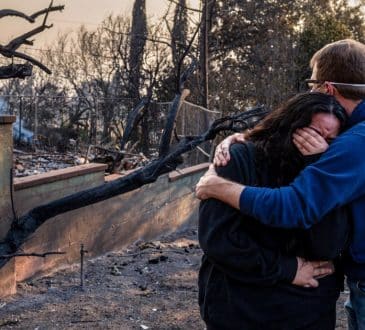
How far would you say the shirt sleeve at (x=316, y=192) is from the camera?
194 centimetres

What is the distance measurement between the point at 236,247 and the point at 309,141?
16.5 inches

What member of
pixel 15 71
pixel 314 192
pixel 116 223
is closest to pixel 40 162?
pixel 116 223

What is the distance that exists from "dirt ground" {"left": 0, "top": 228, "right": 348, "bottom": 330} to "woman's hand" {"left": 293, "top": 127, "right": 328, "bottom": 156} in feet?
9.89

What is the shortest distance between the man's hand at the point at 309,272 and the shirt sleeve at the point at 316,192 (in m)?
0.20

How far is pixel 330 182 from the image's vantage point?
1.94 metres

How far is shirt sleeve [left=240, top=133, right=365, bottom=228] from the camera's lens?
6.37ft

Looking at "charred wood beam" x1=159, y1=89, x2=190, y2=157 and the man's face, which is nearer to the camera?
the man's face

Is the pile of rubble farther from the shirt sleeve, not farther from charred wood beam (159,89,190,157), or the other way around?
the shirt sleeve

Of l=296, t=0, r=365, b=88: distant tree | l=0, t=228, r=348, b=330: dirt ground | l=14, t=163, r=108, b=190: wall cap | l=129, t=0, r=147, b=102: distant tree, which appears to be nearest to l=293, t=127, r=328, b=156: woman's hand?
l=0, t=228, r=348, b=330: dirt ground

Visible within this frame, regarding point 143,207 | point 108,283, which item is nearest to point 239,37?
point 143,207

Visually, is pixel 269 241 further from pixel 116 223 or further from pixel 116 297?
pixel 116 223

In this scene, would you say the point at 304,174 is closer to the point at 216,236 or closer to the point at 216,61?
the point at 216,236

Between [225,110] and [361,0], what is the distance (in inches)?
372

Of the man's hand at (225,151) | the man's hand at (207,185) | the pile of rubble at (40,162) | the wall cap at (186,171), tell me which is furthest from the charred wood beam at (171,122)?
the wall cap at (186,171)
